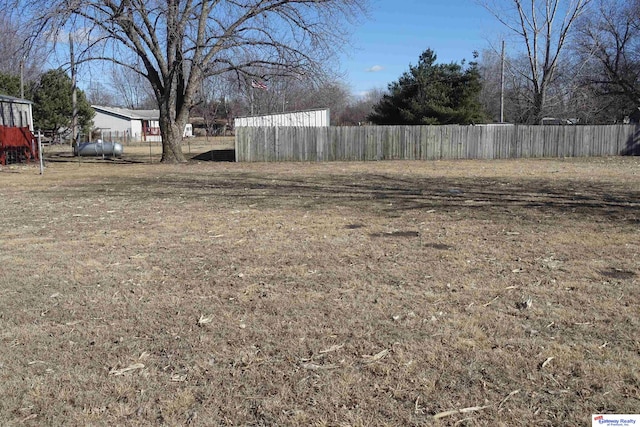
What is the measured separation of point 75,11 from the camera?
18.5 metres

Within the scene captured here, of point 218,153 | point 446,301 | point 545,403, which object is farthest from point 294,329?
point 218,153

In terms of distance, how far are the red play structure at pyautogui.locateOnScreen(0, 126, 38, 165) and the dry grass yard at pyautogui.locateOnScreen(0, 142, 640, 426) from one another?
48.3ft

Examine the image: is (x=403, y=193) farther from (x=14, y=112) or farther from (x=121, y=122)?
(x=121, y=122)

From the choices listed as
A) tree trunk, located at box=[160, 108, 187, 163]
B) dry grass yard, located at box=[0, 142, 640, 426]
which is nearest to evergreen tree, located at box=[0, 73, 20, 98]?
tree trunk, located at box=[160, 108, 187, 163]

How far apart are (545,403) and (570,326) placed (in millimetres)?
1236

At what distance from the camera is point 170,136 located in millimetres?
22688

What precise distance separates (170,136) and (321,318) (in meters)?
20.1

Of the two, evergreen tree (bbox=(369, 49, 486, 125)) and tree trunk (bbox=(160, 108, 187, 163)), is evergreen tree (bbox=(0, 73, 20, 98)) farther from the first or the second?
evergreen tree (bbox=(369, 49, 486, 125))

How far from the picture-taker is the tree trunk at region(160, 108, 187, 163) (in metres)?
22.3

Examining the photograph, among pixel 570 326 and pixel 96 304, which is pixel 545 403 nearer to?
pixel 570 326

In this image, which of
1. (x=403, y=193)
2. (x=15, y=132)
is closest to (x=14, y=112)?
(x=15, y=132)

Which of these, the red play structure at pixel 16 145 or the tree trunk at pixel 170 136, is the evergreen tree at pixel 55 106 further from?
the tree trunk at pixel 170 136

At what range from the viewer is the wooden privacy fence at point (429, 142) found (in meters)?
24.1

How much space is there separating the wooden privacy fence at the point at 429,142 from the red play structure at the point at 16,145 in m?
9.19
